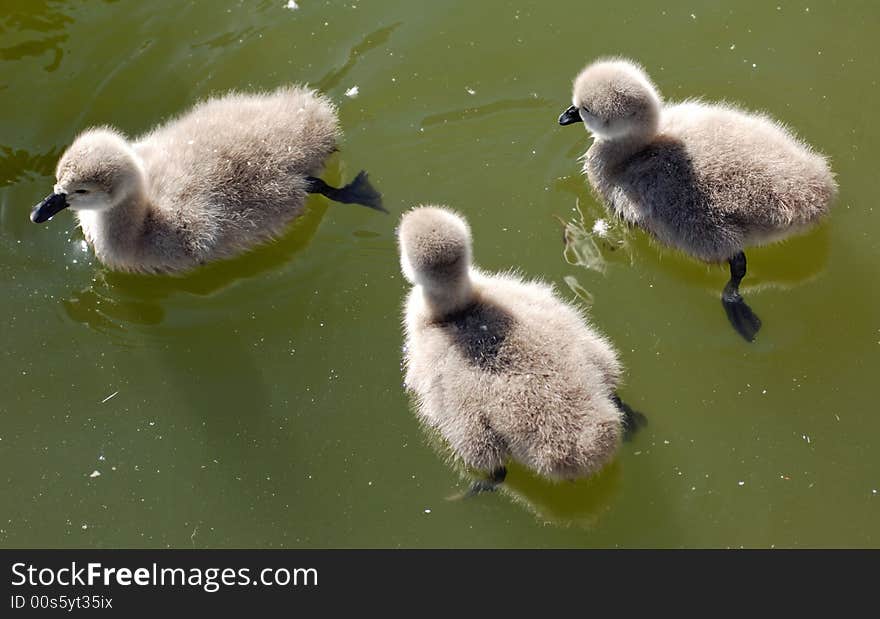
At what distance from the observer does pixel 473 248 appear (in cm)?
414

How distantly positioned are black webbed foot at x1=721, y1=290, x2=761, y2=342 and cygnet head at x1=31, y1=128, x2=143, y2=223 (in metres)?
2.41

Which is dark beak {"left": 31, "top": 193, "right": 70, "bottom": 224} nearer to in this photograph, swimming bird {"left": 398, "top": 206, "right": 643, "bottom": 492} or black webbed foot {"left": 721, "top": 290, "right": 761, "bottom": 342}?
swimming bird {"left": 398, "top": 206, "right": 643, "bottom": 492}

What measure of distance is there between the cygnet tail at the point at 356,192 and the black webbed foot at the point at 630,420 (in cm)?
132

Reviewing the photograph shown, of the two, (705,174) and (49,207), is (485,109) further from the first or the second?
(49,207)

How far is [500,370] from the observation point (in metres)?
3.40

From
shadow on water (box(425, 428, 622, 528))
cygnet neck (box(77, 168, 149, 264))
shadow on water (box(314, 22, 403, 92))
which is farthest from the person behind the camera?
shadow on water (box(314, 22, 403, 92))

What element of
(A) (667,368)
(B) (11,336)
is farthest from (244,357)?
(A) (667,368)

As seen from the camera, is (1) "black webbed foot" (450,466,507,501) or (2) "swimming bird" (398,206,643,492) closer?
(2) "swimming bird" (398,206,643,492)

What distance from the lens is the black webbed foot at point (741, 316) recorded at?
3920 mm

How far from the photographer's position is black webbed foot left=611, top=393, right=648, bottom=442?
371 centimetres

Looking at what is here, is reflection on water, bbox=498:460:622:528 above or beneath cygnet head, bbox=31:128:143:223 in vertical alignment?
beneath

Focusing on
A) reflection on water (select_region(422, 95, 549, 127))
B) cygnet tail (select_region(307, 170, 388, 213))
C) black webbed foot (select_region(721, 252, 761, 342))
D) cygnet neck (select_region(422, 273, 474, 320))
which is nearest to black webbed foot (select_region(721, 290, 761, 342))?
black webbed foot (select_region(721, 252, 761, 342))

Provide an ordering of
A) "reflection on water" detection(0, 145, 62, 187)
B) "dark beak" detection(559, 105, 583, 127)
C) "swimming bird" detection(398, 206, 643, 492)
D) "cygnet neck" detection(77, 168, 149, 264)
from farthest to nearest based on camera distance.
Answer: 1. "reflection on water" detection(0, 145, 62, 187)
2. "dark beak" detection(559, 105, 583, 127)
3. "cygnet neck" detection(77, 168, 149, 264)
4. "swimming bird" detection(398, 206, 643, 492)

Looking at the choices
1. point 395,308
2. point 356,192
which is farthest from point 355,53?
point 395,308
